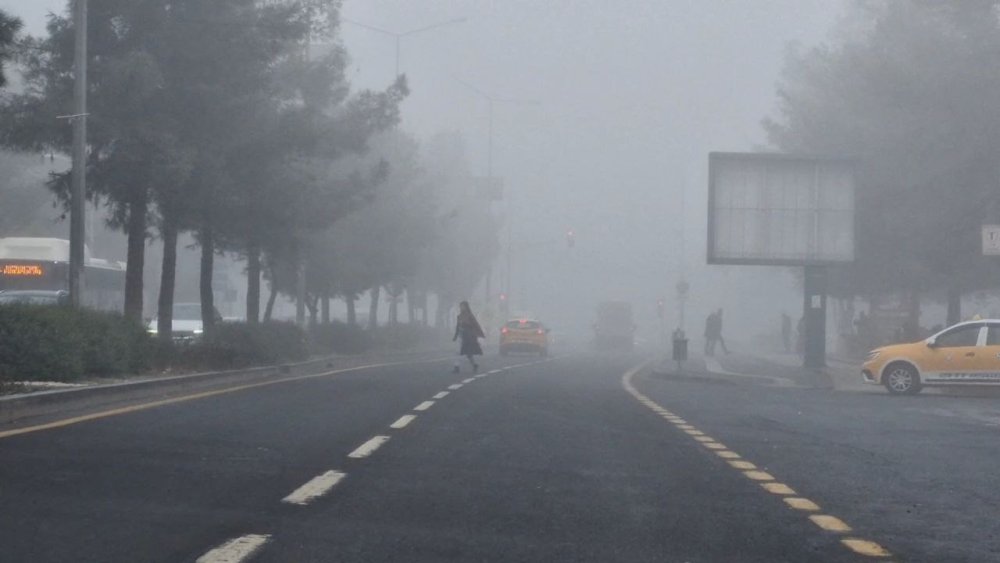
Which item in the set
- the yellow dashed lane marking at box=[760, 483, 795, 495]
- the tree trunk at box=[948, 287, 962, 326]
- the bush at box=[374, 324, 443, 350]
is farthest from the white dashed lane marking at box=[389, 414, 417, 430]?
the bush at box=[374, 324, 443, 350]

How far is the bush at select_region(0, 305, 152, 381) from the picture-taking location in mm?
19781

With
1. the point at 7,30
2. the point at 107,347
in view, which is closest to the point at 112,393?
the point at 107,347

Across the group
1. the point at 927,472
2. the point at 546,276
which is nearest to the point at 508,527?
the point at 927,472

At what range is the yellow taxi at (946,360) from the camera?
28.4m

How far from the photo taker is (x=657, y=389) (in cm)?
2920

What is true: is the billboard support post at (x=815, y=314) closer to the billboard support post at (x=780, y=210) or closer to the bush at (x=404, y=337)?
the billboard support post at (x=780, y=210)

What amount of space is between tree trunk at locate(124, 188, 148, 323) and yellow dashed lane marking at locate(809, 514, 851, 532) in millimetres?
22351

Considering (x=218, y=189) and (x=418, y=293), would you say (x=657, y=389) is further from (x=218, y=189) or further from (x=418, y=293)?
(x=418, y=293)

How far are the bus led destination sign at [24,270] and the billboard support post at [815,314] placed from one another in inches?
800

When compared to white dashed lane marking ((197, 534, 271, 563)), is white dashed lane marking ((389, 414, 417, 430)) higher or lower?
lower

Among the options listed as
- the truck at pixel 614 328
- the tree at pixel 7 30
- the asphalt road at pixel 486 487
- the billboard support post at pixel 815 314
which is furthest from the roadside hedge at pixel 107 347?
the truck at pixel 614 328

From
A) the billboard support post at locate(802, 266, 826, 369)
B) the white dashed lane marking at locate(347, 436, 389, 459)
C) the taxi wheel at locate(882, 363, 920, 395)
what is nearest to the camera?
the white dashed lane marking at locate(347, 436, 389, 459)

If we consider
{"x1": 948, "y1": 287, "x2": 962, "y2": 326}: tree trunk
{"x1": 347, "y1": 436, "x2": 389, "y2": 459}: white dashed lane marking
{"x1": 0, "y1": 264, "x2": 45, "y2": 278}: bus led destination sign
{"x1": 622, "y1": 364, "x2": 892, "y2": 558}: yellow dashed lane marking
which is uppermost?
{"x1": 0, "y1": 264, "x2": 45, "y2": 278}: bus led destination sign

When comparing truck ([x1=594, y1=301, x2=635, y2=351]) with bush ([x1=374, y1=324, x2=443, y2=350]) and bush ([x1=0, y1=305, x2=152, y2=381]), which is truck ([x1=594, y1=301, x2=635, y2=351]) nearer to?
bush ([x1=374, y1=324, x2=443, y2=350])
